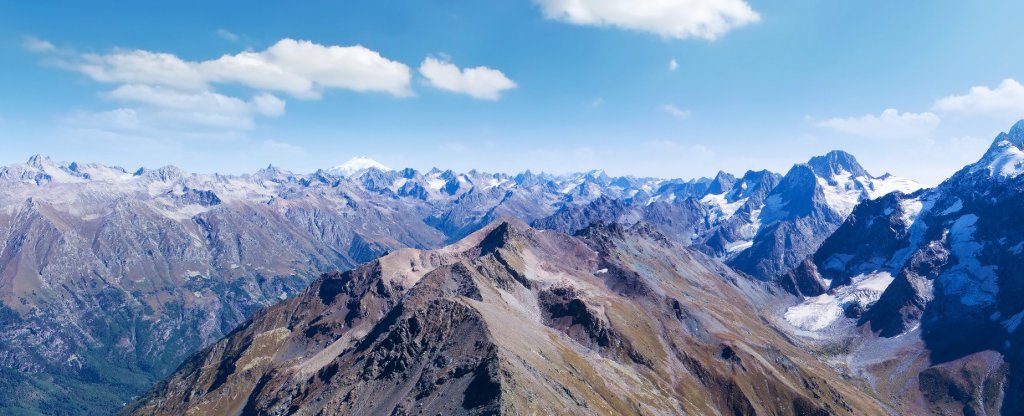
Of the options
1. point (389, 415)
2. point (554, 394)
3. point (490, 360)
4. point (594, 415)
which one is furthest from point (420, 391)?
point (594, 415)

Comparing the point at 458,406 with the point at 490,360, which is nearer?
the point at 458,406

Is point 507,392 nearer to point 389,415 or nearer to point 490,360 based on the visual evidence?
point 490,360

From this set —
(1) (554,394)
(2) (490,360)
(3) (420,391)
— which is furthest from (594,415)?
(3) (420,391)

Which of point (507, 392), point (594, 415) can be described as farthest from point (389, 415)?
point (594, 415)

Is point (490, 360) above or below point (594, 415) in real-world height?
above

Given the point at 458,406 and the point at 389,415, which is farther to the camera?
the point at 389,415

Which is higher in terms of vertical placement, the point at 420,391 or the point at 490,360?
the point at 490,360

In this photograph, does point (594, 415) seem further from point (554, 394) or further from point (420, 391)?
point (420, 391)

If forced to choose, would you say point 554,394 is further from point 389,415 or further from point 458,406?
point 389,415
